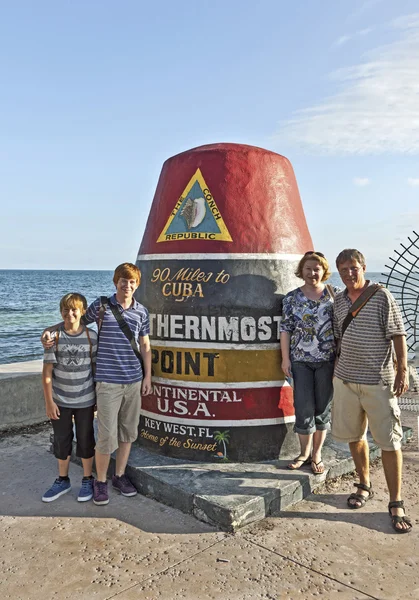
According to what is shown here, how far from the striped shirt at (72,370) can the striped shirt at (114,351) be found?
0.11 m

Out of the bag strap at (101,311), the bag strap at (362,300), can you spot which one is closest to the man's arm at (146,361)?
the bag strap at (101,311)

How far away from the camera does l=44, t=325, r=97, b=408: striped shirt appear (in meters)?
4.14

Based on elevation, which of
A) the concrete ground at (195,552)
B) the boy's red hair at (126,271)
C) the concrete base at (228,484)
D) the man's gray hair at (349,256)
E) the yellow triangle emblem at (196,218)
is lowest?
the concrete ground at (195,552)

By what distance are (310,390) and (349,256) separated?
120 cm

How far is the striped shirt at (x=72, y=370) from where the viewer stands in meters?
4.14

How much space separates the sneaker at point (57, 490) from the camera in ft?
14.1

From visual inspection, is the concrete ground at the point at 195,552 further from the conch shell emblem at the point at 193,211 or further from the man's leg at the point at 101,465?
the conch shell emblem at the point at 193,211

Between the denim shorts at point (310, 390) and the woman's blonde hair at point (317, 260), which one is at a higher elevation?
the woman's blonde hair at point (317, 260)

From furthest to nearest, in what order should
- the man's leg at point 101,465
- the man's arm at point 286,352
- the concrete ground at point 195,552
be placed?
the man's arm at point 286,352, the man's leg at point 101,465, the concrete ground at point 195,552

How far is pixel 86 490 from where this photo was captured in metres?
4.30

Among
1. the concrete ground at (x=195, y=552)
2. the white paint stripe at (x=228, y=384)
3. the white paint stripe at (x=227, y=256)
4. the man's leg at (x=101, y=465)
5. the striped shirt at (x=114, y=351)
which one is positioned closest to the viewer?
the concrete ground at (x=195, y=552)

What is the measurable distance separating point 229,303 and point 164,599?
2.39 meters

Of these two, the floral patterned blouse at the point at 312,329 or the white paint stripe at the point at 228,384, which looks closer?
the floral patterned blouse at the point at 312,329

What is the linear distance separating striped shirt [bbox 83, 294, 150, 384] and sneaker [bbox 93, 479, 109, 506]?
0.87m
